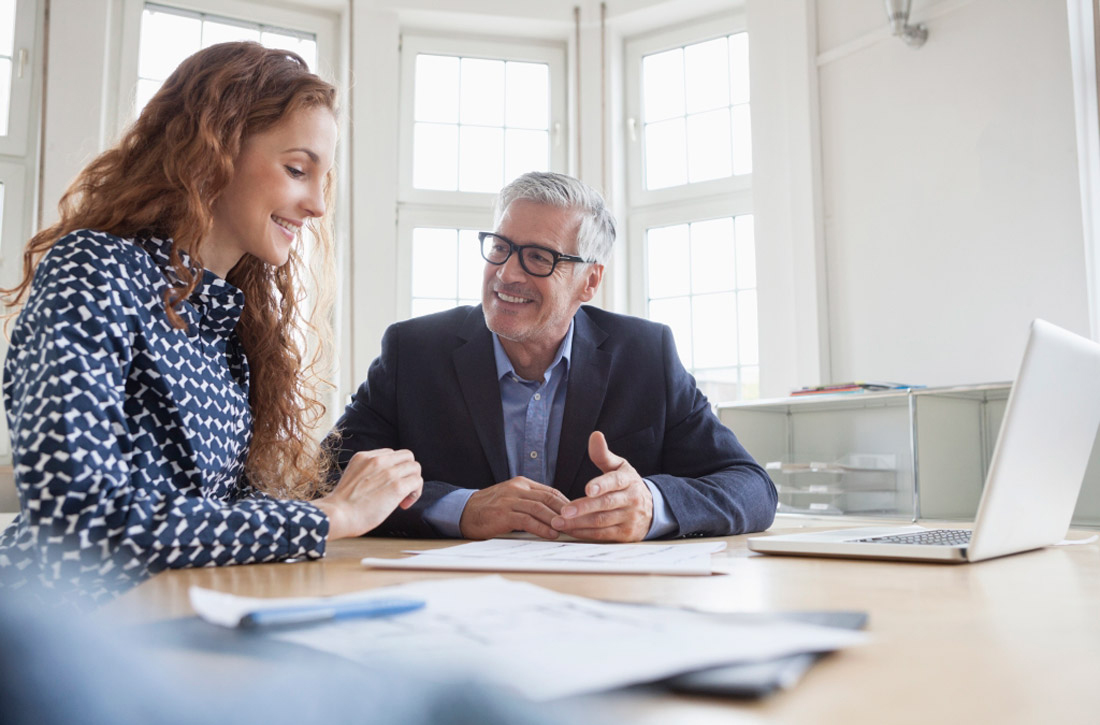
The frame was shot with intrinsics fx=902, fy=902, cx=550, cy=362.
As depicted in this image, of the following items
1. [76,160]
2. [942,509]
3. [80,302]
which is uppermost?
[76,160]

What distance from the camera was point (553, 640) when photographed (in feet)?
1.46

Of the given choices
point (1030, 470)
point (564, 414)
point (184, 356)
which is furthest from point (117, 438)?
point (1030, 470)

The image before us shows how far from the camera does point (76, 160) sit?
355cm

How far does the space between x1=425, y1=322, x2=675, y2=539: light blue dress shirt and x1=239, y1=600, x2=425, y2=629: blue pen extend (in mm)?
1249

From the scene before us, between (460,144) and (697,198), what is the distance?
1196 millimetres

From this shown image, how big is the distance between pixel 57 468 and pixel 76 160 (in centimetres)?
310

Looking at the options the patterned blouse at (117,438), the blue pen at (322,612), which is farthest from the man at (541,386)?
the blue pen at (322,612)

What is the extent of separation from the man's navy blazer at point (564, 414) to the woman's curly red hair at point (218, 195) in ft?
0.68

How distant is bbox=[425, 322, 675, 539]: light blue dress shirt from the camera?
1.85 m

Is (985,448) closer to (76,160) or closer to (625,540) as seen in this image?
(625,540)

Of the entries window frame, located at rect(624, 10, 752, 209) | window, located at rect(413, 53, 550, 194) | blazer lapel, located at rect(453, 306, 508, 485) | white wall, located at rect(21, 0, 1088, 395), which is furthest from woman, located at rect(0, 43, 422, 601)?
window frame, located at rect(624, 10, 752, 209)

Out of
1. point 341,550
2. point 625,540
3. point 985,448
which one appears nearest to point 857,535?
point 625,540

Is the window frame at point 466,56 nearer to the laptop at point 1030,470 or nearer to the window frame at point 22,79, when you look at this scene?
the window frame at point 22,79

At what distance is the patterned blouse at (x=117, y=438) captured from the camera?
93 cm
